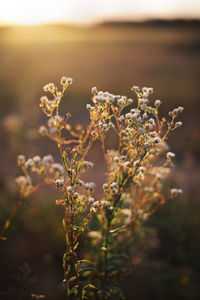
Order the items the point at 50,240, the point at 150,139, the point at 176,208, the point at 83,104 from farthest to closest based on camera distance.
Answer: the point at 83,104
the point at 176,208
the point at 50,240
the point at 150,139

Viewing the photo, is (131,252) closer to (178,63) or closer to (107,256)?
(107,256)

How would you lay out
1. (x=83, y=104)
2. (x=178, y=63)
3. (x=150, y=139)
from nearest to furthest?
(x=150, y=139) < (x=83, y=104) < (x=178, y=63)

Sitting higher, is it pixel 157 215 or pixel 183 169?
pixel 183 169

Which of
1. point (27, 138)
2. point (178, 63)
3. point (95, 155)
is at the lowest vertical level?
point (27, 138)

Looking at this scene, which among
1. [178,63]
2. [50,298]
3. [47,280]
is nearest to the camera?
[50,298]

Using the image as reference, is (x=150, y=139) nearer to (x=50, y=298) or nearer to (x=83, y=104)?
(x=50, y=298)

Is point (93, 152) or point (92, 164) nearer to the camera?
point (92, 164)

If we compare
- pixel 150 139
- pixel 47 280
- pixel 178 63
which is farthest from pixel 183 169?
pixel 178 63

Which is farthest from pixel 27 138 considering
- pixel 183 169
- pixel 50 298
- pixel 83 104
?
pixel 83 104

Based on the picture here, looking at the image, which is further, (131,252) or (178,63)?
(178,63)
